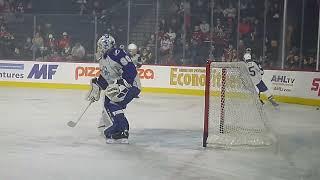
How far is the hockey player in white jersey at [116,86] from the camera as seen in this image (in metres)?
6.67

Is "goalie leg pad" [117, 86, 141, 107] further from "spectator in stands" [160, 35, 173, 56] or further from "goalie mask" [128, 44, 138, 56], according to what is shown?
"spectator in stands" [160, 35, 173, 56]

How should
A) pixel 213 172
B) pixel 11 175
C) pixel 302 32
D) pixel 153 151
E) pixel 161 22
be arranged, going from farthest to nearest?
pixel 161 22
pixel 302 32
pixel 153 151
pixel 213 172
pixel 11 175

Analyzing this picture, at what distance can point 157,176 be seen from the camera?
5051 millimetres

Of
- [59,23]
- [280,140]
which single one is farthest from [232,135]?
[59,23]

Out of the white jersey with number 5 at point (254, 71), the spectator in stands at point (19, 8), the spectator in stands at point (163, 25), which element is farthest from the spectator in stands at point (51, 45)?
the white jersey with number 5 at point (254, 71)

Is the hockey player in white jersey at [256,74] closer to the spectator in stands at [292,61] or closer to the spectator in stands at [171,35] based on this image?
the spectator in stands at [292,61]

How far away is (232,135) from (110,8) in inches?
422

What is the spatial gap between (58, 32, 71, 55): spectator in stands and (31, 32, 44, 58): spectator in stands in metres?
0.55

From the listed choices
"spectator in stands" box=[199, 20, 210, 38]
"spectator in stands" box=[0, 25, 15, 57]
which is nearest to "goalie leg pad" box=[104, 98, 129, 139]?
"spectator in stands" box=[199, 20, 210, 38]

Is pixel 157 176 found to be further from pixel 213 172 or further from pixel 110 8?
pixel 110 8

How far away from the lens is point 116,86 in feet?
22.1

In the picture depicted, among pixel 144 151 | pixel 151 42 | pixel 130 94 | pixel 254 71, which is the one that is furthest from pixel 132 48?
pixel 144 151

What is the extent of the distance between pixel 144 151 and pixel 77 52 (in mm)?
9943

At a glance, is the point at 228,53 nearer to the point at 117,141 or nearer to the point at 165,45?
the point at 165,45
